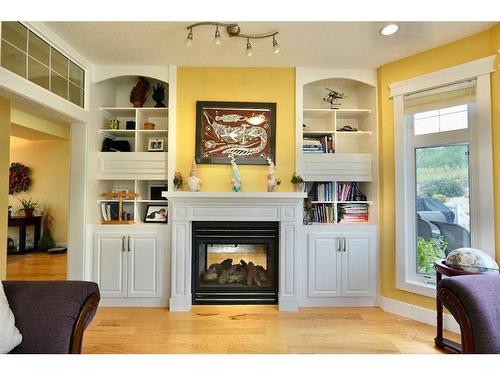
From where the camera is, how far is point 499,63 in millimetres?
2203

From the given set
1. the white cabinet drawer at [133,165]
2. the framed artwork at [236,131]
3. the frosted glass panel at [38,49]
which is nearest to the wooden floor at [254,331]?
the white cabinet drawer at [133,165]

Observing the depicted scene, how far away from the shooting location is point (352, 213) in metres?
3.06

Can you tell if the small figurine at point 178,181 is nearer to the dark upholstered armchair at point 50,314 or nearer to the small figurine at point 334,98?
the dark upholstered armchair at point 50,314

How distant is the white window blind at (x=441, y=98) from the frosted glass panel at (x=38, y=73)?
11.3ft

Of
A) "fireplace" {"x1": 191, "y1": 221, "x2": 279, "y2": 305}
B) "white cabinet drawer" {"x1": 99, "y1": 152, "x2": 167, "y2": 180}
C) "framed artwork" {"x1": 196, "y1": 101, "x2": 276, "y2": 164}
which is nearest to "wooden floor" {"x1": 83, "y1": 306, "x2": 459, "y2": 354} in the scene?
"fireplace" {"x1": 191, "y1": 221, "x2": 279, "y2": 305}

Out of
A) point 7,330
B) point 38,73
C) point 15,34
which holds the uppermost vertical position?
point 15,34

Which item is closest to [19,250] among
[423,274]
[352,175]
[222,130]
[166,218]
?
[166,218]

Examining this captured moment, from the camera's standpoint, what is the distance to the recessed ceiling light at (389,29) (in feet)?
7.34

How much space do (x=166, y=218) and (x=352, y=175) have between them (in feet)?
7.09

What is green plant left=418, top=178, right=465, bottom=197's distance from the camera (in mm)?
2479

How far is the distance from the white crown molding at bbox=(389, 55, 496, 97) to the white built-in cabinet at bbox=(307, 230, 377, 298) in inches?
62.3

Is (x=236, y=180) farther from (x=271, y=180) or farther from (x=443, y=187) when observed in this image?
(x=443, y=187)

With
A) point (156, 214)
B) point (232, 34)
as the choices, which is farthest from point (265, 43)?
point (156, 214)

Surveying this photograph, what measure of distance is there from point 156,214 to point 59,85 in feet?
5.13
